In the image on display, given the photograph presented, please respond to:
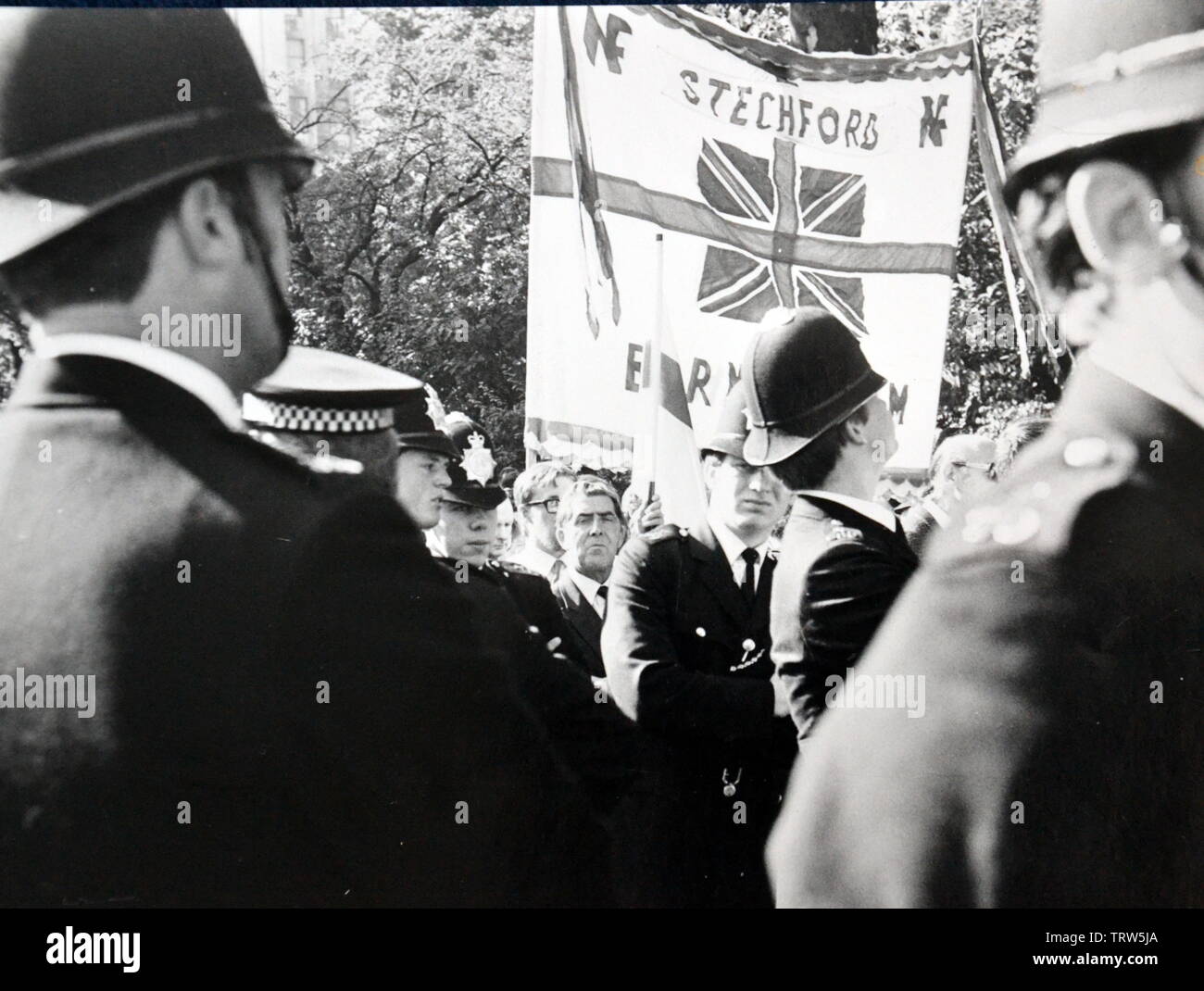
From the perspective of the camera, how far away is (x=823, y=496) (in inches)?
125

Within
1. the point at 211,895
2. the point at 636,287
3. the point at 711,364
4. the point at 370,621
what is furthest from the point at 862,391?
the point at 211,895

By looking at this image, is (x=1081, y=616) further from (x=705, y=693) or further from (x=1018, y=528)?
(x=705, y=693)

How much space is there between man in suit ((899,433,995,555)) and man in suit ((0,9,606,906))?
110 cm

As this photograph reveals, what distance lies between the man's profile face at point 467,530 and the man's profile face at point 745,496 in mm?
574

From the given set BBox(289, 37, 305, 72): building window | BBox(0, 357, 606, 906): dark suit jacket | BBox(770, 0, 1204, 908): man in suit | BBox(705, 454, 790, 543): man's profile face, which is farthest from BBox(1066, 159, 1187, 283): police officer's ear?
BBox(289, 37, 305, 72): building window

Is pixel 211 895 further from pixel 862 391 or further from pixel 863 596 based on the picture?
pixel 862 391

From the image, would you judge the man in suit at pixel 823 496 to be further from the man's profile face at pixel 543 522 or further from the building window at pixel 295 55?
the building window at pixel 295 55

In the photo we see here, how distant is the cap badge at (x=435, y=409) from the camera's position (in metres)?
3.21

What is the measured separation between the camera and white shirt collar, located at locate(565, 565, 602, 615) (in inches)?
126

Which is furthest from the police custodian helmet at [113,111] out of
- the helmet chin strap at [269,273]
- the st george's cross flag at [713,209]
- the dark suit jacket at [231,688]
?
the st george's cross flag at [713,209]

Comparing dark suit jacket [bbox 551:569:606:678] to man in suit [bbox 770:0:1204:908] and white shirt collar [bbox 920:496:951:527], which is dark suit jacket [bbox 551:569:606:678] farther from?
white shirt collar [bbox 920:496:951:527]

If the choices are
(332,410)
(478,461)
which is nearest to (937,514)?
(478,461)

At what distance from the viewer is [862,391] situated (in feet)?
10.6
